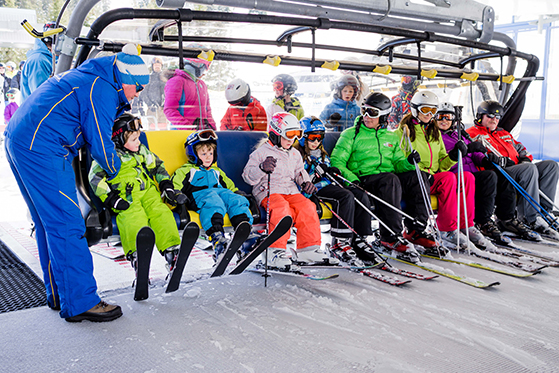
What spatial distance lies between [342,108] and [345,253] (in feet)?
7.21

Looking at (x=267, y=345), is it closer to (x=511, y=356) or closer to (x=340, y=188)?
(x=511, y=356)

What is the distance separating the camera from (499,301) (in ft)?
9.32

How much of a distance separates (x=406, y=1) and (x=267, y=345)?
2570 millimetres

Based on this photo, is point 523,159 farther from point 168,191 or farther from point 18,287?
point 18,287

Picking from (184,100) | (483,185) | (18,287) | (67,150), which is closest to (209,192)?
(67,150)

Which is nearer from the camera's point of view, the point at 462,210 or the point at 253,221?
the point at 253,221

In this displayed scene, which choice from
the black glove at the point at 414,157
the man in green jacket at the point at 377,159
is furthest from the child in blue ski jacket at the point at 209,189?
the black glove at the point at 414,157

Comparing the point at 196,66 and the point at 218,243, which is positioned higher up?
the point at 196,66

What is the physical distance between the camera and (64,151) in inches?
89.6

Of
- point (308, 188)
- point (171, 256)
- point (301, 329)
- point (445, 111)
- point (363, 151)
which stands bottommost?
point (301, 329)

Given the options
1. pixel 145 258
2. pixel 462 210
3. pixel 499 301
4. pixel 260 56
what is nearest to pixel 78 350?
pixel 145 258

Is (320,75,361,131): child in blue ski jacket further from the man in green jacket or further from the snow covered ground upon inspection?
the snow covered ground

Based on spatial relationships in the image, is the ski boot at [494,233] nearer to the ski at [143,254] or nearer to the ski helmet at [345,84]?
the ski helmet at [345,84]

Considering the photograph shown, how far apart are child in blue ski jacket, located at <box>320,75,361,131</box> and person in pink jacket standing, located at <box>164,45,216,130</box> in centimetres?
148
